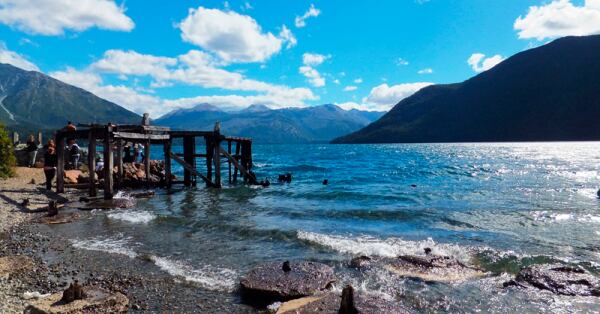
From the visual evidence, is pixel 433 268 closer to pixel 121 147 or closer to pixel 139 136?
pixel 139 136

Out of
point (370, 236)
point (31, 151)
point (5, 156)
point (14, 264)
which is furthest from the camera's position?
point (31, 151)

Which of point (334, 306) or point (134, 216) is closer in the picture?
point (334, 306)

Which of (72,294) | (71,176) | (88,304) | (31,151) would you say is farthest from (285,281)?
(31,151)

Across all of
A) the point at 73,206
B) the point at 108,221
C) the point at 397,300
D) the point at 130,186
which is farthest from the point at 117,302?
the point at 130,186

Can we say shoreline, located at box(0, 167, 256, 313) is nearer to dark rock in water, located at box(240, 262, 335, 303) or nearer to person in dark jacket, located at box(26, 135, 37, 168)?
dark rock in water, located at box(240, 262, 335, 303)

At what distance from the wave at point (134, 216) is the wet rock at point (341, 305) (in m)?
11.0

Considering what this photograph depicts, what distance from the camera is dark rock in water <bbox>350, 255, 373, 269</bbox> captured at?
11.3 metres

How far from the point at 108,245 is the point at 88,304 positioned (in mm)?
5673

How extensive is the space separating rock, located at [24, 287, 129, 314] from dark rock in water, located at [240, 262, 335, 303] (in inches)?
106

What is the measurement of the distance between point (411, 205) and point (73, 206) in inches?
732

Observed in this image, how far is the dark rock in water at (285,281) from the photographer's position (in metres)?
9.04

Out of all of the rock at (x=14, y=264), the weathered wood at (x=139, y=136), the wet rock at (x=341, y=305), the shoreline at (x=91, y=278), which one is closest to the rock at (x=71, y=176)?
the weathered wood at (x=139, y=136)

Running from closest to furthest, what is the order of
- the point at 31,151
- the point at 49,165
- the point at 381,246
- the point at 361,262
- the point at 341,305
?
1. the point at 341,305
2. the point at 361,262
3. the point at 381,246
4. the point at 49,165
5. the point at 31,151

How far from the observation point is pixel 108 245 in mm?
12938
